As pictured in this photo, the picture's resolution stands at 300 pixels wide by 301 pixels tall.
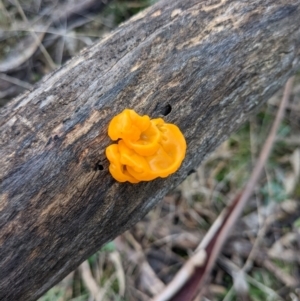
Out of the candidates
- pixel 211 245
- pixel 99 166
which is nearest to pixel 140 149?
pixel 99 166

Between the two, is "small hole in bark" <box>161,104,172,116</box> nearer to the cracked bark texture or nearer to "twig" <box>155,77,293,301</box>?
the cracked bark texture

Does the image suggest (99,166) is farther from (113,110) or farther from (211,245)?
(211,245)

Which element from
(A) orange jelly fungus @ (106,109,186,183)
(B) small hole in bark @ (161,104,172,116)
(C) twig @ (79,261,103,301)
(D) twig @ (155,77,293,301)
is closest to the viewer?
(A) orange jelly fungus @ (106,109,186,183)

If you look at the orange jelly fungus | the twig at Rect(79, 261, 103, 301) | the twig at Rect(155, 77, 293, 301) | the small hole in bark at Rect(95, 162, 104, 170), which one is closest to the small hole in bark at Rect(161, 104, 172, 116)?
the orange jelly fungus

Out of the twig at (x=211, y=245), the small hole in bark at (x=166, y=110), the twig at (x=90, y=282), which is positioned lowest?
the twig at (x=211, y=245)

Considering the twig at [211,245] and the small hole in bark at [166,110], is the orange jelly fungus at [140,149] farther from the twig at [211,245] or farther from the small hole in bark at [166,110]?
the twig at [211,245]

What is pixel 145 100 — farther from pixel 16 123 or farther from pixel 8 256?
pixel 8 256

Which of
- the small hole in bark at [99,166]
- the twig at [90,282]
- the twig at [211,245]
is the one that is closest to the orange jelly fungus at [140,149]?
the small hole in bark at [99,166]
